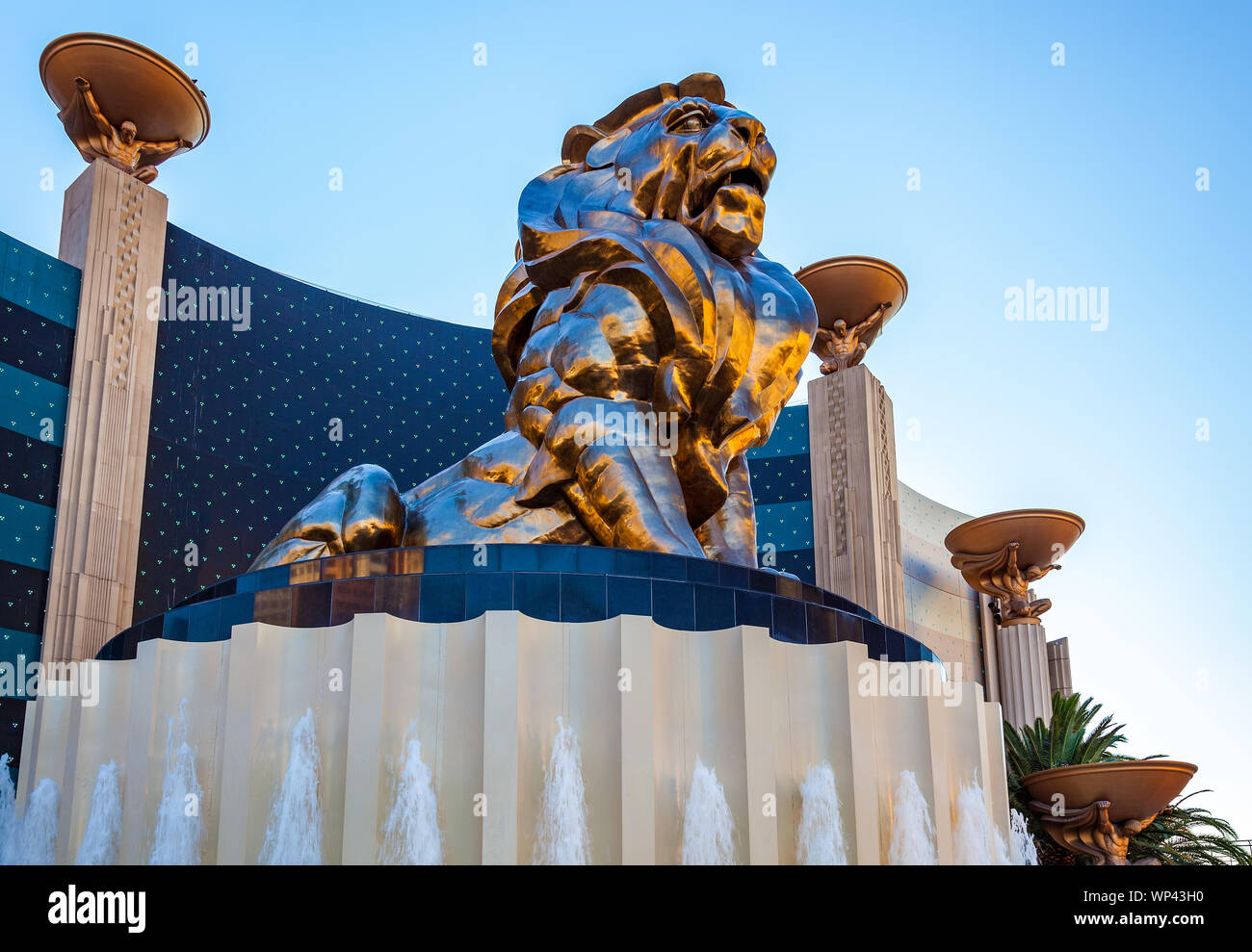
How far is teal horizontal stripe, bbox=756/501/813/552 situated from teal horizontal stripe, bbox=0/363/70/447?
41.5 feet

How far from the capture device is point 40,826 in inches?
314

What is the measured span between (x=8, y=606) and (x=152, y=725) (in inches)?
362

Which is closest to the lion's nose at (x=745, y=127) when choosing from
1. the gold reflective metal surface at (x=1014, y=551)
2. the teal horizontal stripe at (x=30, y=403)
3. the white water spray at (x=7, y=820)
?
the white water spray at (x=7, y=820)

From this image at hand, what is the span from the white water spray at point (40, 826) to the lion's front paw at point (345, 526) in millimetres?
2050

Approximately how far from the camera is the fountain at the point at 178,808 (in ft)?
23.3

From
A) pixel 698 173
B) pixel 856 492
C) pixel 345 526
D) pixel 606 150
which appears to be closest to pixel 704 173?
pixel 698 173

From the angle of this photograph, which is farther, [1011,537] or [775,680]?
[1011,537]

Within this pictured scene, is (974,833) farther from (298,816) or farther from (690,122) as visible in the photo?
(690,122)

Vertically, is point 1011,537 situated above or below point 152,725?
above

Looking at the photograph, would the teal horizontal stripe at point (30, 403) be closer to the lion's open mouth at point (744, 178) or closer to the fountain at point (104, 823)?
the fountain at point (104, 823)

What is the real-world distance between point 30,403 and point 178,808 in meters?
10.7

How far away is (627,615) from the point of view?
7.07 meters
